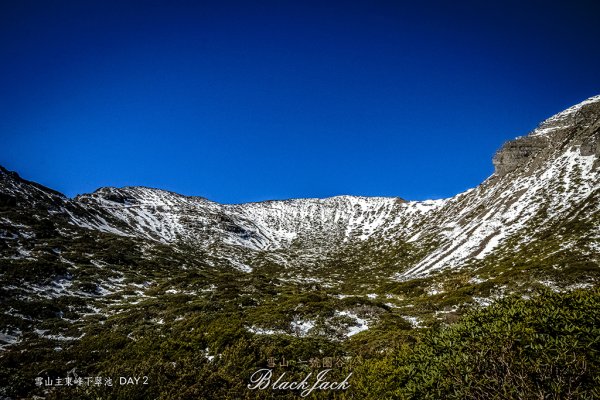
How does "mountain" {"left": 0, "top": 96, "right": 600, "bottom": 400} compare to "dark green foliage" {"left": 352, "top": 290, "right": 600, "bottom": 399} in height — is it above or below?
above

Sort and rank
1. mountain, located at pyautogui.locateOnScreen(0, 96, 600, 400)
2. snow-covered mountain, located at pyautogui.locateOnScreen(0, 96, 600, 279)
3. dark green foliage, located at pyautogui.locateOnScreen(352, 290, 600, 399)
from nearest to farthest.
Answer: dark green foliage, located at pyautogui.locateOnScreen(352, 290, 600, 399), mountain, located at pyautogui.locateOnScreen(0, 96, 600, 400), snow-covered mountain, located at pyautogui.locateOnScreen(0, 96, 600, 279)

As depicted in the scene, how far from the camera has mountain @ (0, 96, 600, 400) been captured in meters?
27.7

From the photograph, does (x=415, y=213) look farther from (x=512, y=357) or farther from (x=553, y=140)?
(x=512, y=357)

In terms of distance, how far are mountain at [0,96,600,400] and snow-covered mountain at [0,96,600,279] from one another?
555mm

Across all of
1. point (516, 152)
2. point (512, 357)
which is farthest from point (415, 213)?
point (512, 357)

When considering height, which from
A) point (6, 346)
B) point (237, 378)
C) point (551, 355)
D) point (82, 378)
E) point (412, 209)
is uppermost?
point (412, 209)

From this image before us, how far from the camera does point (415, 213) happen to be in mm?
150625

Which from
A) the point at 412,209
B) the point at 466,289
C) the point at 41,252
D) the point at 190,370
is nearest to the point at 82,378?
the point at 190,370

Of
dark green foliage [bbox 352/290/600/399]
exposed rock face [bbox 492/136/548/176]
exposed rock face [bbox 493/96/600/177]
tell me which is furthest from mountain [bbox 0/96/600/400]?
dark green foliage [bbox 352/290/600/399]

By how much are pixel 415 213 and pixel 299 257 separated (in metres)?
66.7

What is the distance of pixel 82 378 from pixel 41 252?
1707 inches

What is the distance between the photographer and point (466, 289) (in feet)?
124

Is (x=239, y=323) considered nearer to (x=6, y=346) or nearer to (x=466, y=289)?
(x=6, y=346)

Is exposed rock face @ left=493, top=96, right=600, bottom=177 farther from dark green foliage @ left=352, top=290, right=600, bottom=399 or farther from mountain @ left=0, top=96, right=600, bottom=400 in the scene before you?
dark green foliage @ left=352, top=290, right=600, bottom=399
